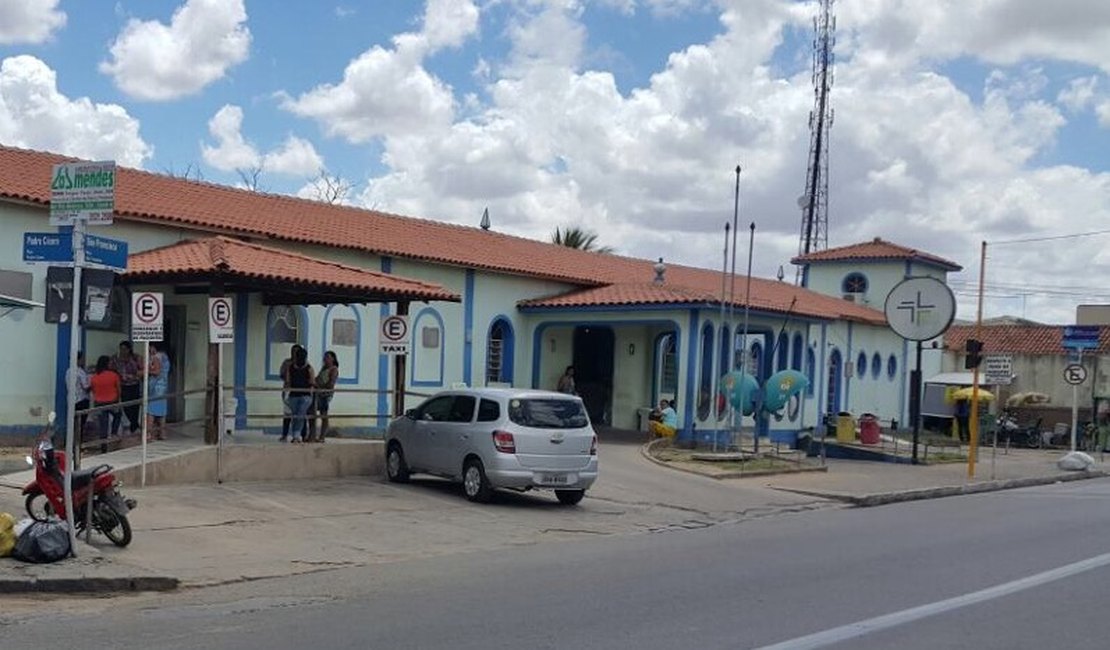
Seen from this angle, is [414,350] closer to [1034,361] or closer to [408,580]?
[408,580]

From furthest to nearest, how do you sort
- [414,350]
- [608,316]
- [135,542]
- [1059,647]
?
[608,316] → [414,350] → [135,542] → [1059,647]

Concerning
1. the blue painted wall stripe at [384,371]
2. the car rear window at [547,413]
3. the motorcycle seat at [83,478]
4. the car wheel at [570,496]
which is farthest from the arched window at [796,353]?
the motorcycle seat at [83,478]

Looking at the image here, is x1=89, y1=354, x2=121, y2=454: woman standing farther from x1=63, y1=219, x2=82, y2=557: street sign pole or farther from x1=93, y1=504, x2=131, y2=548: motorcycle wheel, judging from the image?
x1=63, y1=219, x2=82, y2=557: street sign pole

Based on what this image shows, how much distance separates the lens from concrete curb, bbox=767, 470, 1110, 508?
66.6 feet

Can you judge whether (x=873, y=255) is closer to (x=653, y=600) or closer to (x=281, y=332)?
(x=281, y=332)

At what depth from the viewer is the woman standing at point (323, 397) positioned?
762 inches

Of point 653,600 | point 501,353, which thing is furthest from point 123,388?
point 653,600

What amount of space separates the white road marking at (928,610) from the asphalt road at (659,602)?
2cm

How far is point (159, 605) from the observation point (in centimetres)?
959

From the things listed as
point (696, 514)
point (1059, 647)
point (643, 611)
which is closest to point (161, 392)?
point (696, 514)

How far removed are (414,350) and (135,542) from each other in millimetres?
14182

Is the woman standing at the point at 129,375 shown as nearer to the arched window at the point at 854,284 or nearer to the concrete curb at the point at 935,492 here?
the concrete curb at the point at 935,492

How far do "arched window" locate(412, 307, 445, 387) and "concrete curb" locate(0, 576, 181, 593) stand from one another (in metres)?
15.8

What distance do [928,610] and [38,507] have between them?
9.37m
